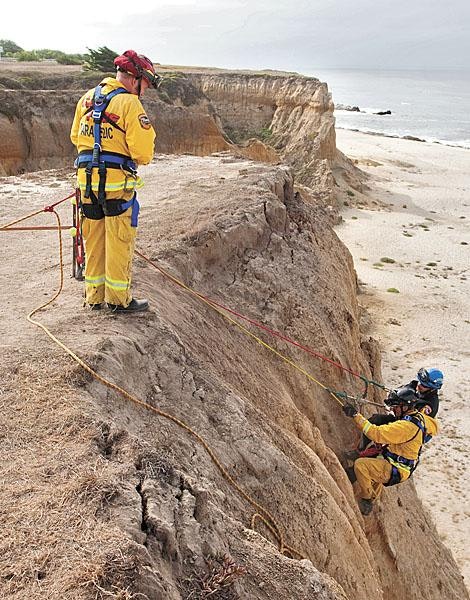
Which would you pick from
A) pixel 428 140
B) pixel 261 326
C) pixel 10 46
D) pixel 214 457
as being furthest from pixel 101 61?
pixel 428 140

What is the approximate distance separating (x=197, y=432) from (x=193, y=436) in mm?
174

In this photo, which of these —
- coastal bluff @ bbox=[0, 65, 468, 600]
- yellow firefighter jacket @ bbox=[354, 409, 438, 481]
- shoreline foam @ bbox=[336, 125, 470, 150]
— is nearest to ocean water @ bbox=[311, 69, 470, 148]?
shoreline foam @ bbox=[336, 125, 470, 150]

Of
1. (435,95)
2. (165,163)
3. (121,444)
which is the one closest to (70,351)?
(121,444)

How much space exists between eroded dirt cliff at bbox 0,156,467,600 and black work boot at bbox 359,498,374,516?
0.15 m

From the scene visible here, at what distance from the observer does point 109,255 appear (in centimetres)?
552

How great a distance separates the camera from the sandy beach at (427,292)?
40.3 ft

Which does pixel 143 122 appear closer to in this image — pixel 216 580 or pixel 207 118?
pixel 216 580

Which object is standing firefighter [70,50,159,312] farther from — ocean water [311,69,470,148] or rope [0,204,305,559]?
ocean water [311,69,470,148]

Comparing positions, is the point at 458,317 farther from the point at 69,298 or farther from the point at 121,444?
the point at 121,444

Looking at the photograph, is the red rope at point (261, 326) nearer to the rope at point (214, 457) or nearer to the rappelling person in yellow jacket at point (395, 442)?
the rappelling person in yellow jacket at point (395, 442)

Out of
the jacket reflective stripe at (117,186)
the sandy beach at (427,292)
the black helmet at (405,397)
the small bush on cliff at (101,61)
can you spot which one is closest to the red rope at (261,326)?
the black helmet at (405,397)

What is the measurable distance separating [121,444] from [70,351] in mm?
1276

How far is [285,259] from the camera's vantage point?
10180 mm

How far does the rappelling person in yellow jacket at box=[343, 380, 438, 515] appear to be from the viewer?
23.7ft
